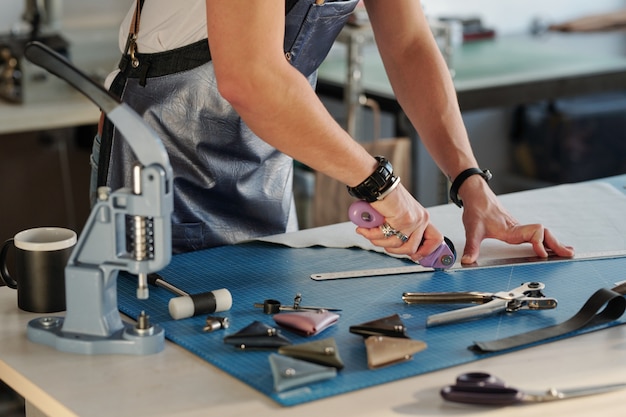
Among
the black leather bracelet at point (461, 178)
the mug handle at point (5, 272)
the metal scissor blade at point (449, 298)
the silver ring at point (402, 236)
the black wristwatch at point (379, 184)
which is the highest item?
the black wristwatch at point (379, 184)

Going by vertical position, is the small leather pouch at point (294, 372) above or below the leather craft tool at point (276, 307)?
below

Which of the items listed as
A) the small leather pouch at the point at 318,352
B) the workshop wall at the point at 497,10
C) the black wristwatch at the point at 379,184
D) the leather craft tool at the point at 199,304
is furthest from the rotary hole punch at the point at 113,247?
the workshop wall at the point at 497,10

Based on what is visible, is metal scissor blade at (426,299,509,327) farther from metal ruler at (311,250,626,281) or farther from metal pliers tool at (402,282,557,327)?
metal ruler at (311,250,626,281)

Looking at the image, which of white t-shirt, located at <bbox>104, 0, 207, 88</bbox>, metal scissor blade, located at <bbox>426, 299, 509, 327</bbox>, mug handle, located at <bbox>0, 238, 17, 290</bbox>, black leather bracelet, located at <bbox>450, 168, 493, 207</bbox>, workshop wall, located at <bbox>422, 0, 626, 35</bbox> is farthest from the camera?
workshop wall, located at <bbox>422, 0, 626, 35</bbox>

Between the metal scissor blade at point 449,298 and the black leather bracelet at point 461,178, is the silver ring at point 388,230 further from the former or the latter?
the black leather bracelet at point 461,178

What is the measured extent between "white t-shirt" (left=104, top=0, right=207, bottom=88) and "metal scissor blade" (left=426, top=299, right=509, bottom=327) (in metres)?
0.64

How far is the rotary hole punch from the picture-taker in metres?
1.30

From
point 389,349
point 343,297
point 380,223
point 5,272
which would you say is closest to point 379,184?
point 380,223

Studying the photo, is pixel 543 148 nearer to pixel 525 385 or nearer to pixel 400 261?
pixel 400 261

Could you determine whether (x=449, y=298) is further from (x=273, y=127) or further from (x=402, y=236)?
(x=273, y=127)

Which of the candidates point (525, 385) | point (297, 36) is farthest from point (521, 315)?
point (297, 36)

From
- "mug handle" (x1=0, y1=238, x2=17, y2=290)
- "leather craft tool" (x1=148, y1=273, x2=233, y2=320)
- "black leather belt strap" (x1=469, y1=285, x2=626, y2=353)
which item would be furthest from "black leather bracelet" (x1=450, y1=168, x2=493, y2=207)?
"mug handle" (x1=0, y1=238, x2=17, y2=290)

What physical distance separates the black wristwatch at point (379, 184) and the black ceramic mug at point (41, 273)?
428mm

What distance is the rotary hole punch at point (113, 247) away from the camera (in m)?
1.30
